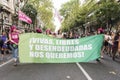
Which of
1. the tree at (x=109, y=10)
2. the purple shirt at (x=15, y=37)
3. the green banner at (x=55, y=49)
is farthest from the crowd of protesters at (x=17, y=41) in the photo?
the tree at (x=109, y=10)

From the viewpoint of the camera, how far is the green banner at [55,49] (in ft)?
48.6

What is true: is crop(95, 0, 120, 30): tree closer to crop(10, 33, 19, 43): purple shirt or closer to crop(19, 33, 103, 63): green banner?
crop(19, 33, 103, 63): green banner

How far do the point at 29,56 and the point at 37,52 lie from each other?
0.43 m

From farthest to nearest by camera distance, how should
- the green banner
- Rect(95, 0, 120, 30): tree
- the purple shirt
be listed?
Rect(95, 0, 120, 30): tree, the green banner, the purple shirt

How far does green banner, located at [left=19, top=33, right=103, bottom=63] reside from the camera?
48.6 ft

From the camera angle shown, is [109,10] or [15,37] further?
[109,10]

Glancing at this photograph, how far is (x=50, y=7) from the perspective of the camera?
3182 inches

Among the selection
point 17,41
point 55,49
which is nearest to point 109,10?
point 55,49

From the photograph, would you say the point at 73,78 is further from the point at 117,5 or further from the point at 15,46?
the point at 117,5

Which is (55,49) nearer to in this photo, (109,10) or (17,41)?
(17,41)

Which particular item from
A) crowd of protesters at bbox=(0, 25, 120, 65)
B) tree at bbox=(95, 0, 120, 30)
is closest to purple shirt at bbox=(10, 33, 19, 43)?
crowd of protesters at bbox=(0, 25, 120, 65)

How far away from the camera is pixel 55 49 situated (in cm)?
1525

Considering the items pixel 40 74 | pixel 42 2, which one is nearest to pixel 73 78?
pixel 40 74

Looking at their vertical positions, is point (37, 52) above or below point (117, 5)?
below
